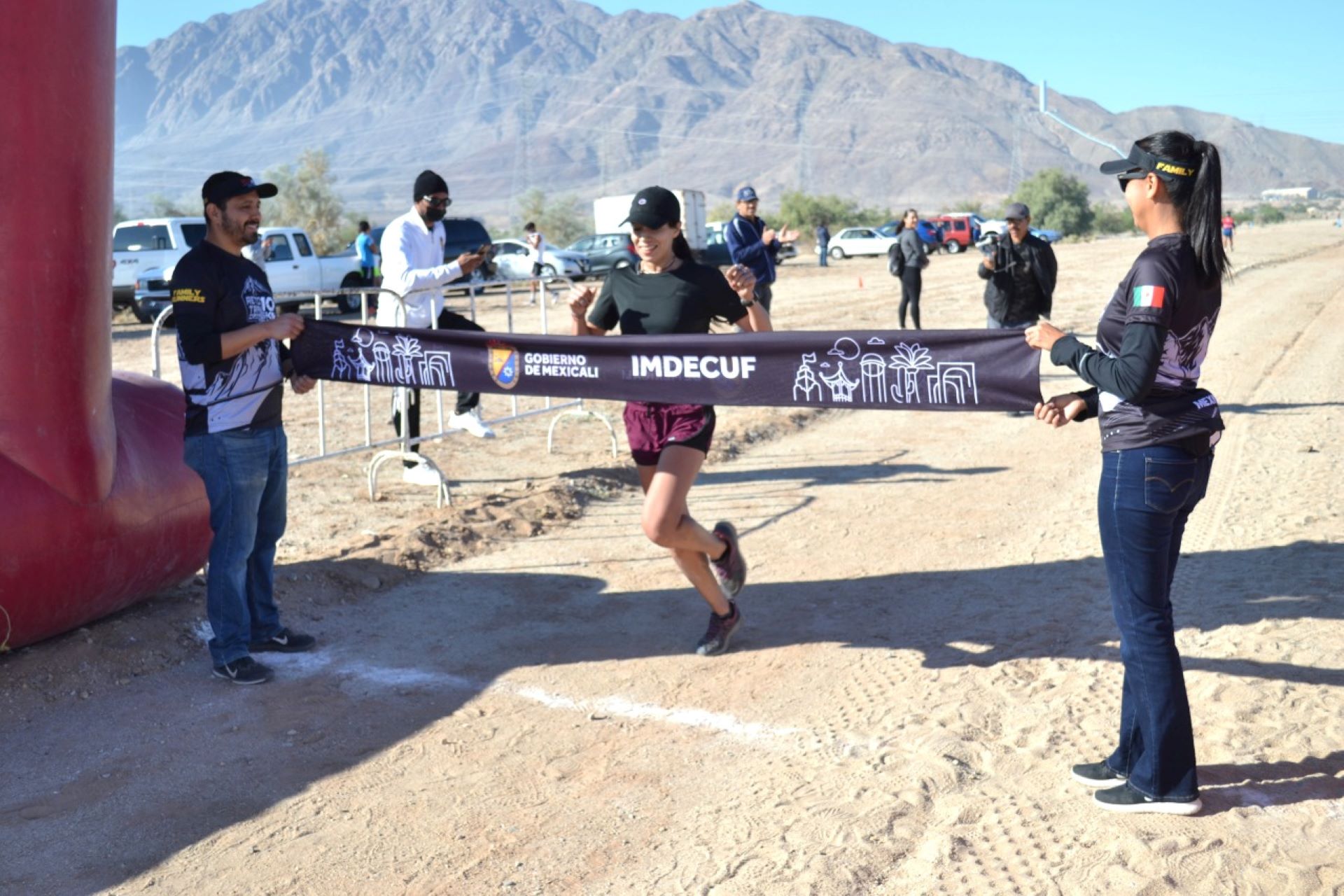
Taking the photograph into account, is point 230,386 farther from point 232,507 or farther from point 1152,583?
point 1152,583

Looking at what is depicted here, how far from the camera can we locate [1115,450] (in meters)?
3.95

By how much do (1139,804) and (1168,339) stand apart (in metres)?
1.51

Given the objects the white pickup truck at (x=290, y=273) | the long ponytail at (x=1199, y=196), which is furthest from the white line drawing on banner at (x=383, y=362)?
the white pickup truck at (x=290, y=273)

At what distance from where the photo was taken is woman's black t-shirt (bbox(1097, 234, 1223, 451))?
370 centimetres

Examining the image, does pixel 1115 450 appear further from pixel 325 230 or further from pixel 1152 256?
pixel 325 230

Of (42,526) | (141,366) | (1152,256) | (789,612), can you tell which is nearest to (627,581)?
(789,612)

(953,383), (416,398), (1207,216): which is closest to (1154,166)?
(1207,216)

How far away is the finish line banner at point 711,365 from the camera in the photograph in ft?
16.9

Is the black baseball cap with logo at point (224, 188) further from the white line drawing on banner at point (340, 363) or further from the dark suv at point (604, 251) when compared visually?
the dark suv at point (604, 251)

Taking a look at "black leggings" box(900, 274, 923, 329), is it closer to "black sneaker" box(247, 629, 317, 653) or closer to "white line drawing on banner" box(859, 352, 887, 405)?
"white line drawing on banner" box(859, 352, 887, 405)

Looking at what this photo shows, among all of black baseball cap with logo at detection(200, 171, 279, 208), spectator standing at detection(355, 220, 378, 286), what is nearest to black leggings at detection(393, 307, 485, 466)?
black baseball cap with logo at detection(200, 171, 279, 208)

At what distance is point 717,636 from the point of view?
5.83 m

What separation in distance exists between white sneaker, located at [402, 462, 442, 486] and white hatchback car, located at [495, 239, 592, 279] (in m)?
Result: 23.5

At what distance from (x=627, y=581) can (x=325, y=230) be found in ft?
189
